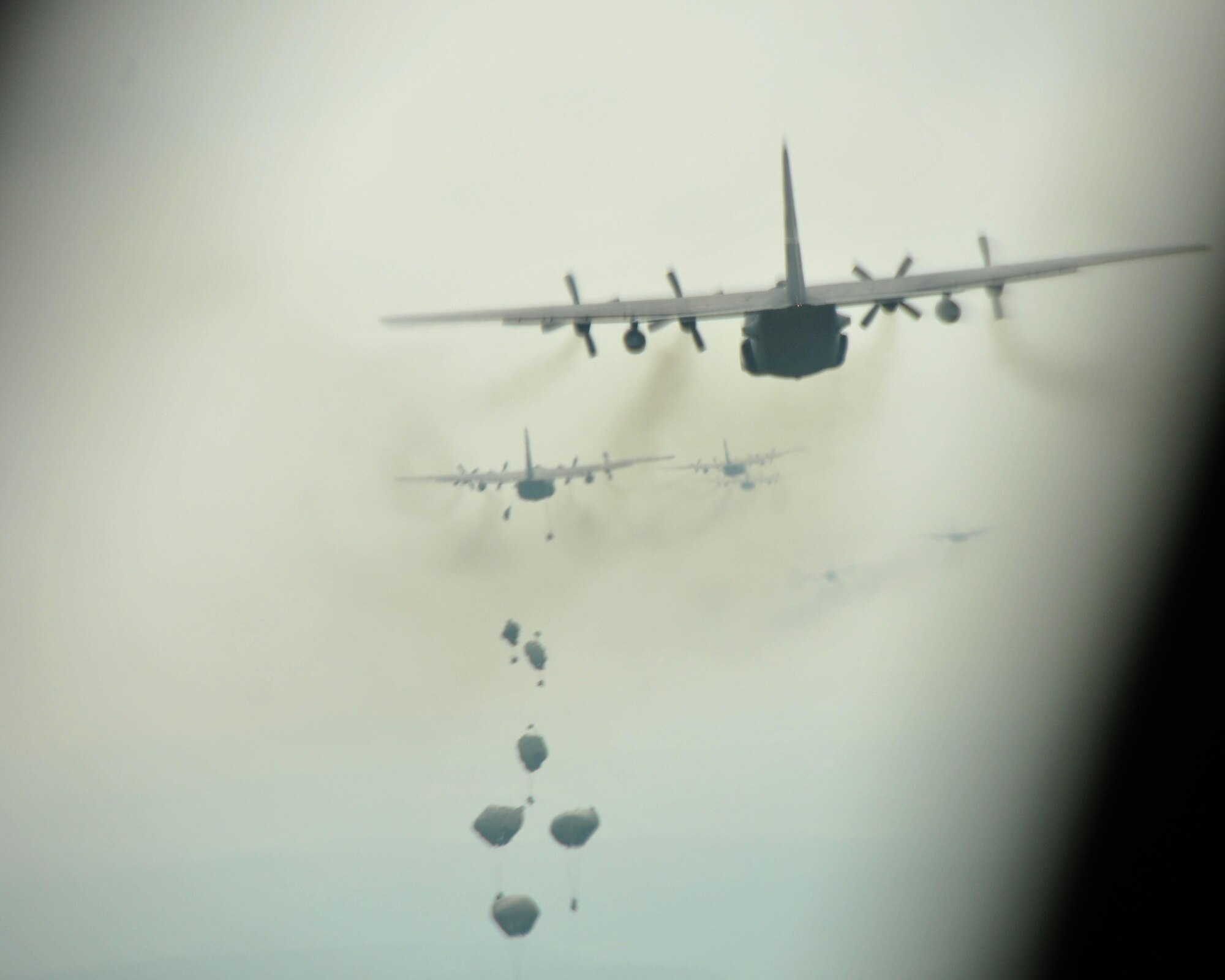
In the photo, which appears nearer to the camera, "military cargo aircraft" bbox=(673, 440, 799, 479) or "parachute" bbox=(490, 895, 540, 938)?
"military cargo aircraft" bbox=(673, 440, 799, 479)

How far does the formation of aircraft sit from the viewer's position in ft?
99.8

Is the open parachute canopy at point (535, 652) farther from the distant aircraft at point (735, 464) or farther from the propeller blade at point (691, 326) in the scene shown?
the propeller blade at point (691, 326)

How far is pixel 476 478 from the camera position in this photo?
32.9 metres

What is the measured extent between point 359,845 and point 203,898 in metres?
12.4

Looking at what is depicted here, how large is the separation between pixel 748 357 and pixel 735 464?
11.3 m

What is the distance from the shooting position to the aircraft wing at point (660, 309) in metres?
18.6

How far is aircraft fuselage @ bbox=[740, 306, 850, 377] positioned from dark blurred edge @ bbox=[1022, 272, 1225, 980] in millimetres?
12003

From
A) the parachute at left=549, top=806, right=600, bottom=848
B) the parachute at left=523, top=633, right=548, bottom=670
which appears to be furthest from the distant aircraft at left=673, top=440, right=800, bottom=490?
the parachute at left=549, top=806, right=600, bottom=848

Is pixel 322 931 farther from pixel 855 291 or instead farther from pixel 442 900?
pixel 855 291

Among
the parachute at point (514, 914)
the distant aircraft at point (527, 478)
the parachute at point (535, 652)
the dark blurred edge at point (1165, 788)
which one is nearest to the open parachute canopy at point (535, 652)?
the parachute at point (535, 652)

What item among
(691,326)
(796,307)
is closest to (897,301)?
(796,307)

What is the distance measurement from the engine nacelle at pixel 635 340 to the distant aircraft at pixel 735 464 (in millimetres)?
11964

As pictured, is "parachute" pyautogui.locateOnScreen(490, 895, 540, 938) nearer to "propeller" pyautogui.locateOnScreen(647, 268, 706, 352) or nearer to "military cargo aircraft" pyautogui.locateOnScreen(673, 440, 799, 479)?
"military cargo aircraft" pyautogui.locateOnScreen(673, 440, 799, 479)

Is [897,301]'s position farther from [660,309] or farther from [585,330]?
[585,330]
